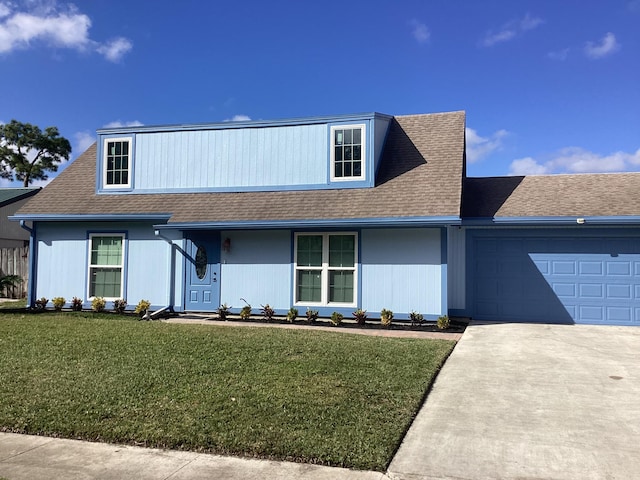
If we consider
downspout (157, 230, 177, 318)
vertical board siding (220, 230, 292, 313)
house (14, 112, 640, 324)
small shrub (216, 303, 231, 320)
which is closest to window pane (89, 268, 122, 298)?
house (14, 112, 640, 324)

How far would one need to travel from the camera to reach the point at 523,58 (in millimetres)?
13711

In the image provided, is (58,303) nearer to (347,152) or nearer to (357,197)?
(357,197)

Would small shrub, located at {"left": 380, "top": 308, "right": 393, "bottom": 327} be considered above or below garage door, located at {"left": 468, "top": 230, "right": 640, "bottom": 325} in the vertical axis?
below

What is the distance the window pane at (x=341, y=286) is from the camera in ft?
39.2

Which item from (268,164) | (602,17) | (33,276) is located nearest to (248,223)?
(268,164)

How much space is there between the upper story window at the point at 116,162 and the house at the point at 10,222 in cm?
1429

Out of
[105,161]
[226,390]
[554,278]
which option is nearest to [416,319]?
[554,278]

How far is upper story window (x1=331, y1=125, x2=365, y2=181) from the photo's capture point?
1255 cm

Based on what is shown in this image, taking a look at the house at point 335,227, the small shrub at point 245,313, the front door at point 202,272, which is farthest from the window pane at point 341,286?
the front door at point 202,272

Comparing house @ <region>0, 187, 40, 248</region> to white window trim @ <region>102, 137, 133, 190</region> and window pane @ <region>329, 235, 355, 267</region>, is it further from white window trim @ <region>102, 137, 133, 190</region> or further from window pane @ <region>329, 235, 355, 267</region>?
window pane @ <region>329, 235, 355, 267</region>

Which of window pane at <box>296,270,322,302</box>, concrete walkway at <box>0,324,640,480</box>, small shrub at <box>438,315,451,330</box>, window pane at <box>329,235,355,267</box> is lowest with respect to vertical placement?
concrete walkway at <box>0,324,640,480</box>

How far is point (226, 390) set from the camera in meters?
5.88

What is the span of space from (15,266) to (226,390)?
588 inches

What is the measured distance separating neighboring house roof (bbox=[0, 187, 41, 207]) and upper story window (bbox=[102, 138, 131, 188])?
14.3m
